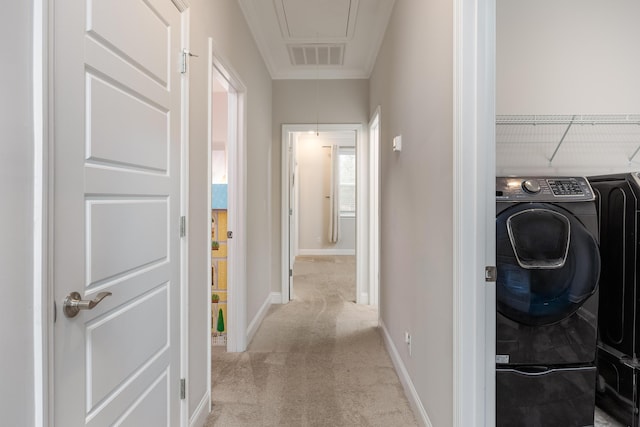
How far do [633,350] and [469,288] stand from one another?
1.21 m

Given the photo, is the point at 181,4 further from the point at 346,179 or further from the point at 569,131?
the point at 346,179

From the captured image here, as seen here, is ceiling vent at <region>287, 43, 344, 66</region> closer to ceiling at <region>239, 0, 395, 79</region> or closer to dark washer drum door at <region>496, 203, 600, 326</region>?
ceiling at <region>239, 0, 395, 79</region>

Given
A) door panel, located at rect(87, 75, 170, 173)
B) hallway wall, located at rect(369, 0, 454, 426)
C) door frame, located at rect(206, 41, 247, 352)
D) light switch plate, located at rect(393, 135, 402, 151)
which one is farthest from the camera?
door frame, located at rect(206, 41, 247, 352)

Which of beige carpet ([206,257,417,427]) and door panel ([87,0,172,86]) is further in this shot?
beige carpet ([206,257,417,427])

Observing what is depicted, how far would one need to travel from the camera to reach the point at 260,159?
11.1 ft

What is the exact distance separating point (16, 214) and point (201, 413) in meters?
1.51

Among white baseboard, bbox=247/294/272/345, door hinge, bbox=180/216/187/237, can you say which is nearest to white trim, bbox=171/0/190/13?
door hinge, bbox=180/216/187/237

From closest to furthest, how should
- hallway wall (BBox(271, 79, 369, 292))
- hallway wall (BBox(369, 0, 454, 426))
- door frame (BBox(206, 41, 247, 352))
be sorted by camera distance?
hallway wall (BBox(369, 0, 454, 426)) → door frame (BBox(206, 41, 247, 352)) → hallway wall (BBox(271, 79, 369, 292))

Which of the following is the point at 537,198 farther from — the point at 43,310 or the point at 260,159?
the point at 260,159

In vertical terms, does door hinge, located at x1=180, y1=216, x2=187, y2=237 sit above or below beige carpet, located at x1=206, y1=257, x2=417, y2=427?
above

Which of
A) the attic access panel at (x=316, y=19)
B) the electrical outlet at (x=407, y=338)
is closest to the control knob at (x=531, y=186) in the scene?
the electrical outlet at (x=407, y=338)

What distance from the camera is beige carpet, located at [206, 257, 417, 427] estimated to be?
1.88 m

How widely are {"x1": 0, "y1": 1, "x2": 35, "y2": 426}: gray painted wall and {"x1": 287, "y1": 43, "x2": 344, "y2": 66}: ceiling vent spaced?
9.54ft

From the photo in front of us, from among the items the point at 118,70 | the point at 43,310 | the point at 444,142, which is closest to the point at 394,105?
the point at 444,142
